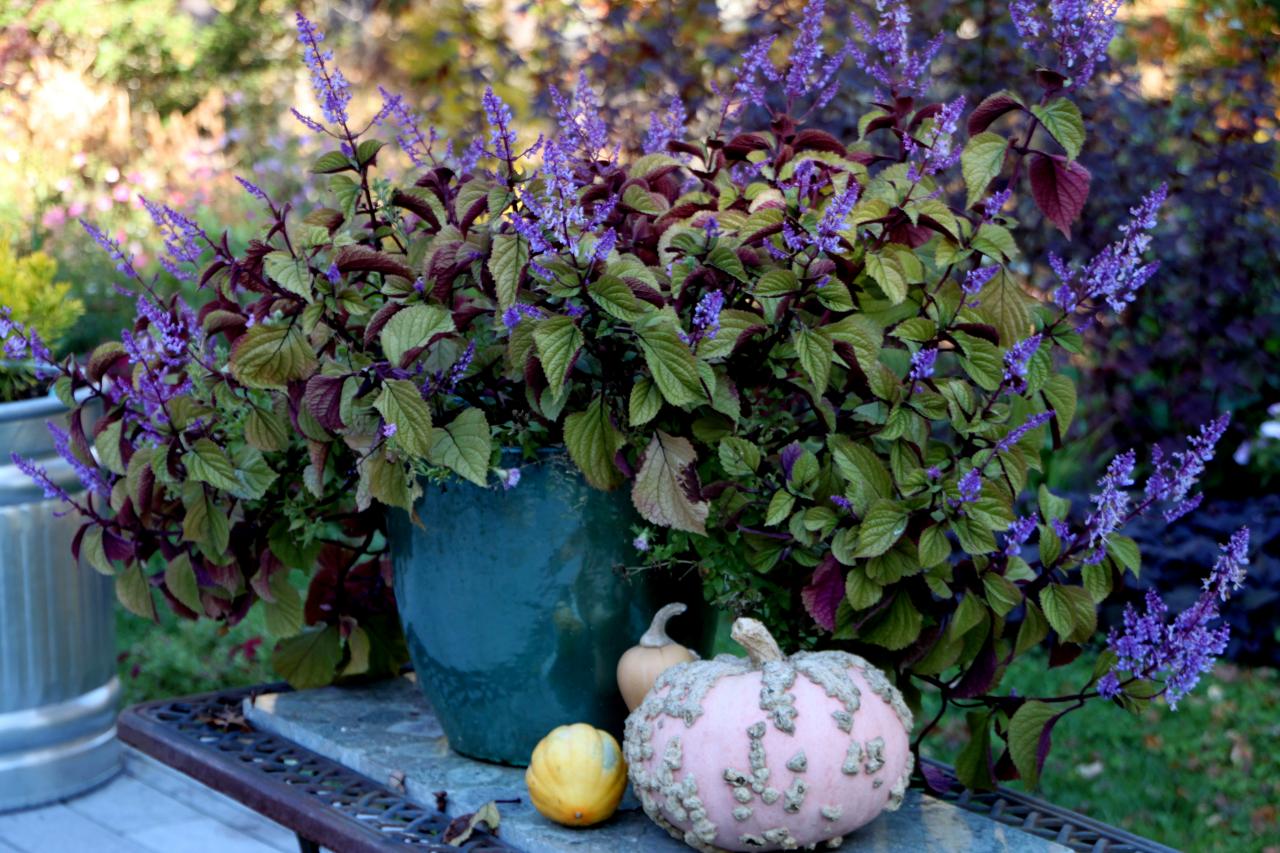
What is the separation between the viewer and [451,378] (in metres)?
1.42

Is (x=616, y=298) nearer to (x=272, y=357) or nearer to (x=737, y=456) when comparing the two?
(x=737, y=456)

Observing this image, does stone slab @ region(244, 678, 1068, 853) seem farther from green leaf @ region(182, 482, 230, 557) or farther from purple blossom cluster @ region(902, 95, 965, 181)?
purple blossom cluster @ region(902, 95, 965, 181)

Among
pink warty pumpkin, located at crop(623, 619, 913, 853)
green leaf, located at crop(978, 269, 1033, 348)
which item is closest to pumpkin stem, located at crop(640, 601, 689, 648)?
pink warty pumpkin, located at crop(623, 619, 913, 853)

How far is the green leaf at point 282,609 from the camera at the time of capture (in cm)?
163

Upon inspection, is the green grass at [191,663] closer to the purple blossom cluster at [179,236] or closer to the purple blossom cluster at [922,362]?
the purple blossom cluster at [179,236]

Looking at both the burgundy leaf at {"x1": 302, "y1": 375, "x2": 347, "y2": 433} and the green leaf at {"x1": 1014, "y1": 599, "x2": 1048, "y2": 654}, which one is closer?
the burgundy leaf at {"x1": 302, "y1": 375, "x2": 347, "y2": 433}

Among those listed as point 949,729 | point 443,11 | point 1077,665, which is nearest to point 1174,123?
point 1077,665

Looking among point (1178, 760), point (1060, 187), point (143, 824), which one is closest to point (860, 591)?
point (1060, 187)

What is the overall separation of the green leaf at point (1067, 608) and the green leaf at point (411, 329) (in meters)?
0.68

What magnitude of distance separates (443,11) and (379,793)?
A: 255 inches

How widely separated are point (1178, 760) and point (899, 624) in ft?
5.91

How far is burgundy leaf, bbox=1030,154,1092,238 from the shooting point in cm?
139

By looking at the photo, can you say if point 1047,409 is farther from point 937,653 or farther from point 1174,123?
point 1174,123

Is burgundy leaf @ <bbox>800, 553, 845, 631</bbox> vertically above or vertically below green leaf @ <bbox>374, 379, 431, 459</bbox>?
below
